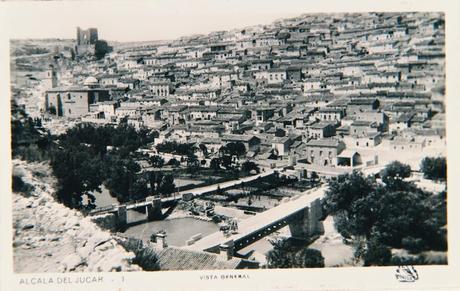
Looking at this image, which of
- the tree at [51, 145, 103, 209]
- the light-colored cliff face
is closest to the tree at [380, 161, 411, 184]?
the light-colored cliff face

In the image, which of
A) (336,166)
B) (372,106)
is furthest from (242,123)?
(372,106)

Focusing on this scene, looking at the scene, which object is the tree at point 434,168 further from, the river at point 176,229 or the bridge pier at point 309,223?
the river at point 176,229

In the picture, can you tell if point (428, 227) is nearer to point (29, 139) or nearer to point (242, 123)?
point (242, 123)

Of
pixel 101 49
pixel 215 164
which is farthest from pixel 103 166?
pixel 101 49

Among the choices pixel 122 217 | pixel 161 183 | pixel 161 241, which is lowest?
pixel 161 241

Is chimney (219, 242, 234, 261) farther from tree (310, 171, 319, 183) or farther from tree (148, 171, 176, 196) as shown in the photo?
tree (310, 171, 319, 183)

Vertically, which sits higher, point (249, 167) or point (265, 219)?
point (249, 167)

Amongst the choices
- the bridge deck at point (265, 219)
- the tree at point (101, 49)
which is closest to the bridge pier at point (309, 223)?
the bridge deck at point (265, 219)

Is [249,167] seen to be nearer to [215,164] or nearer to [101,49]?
[215,164]
